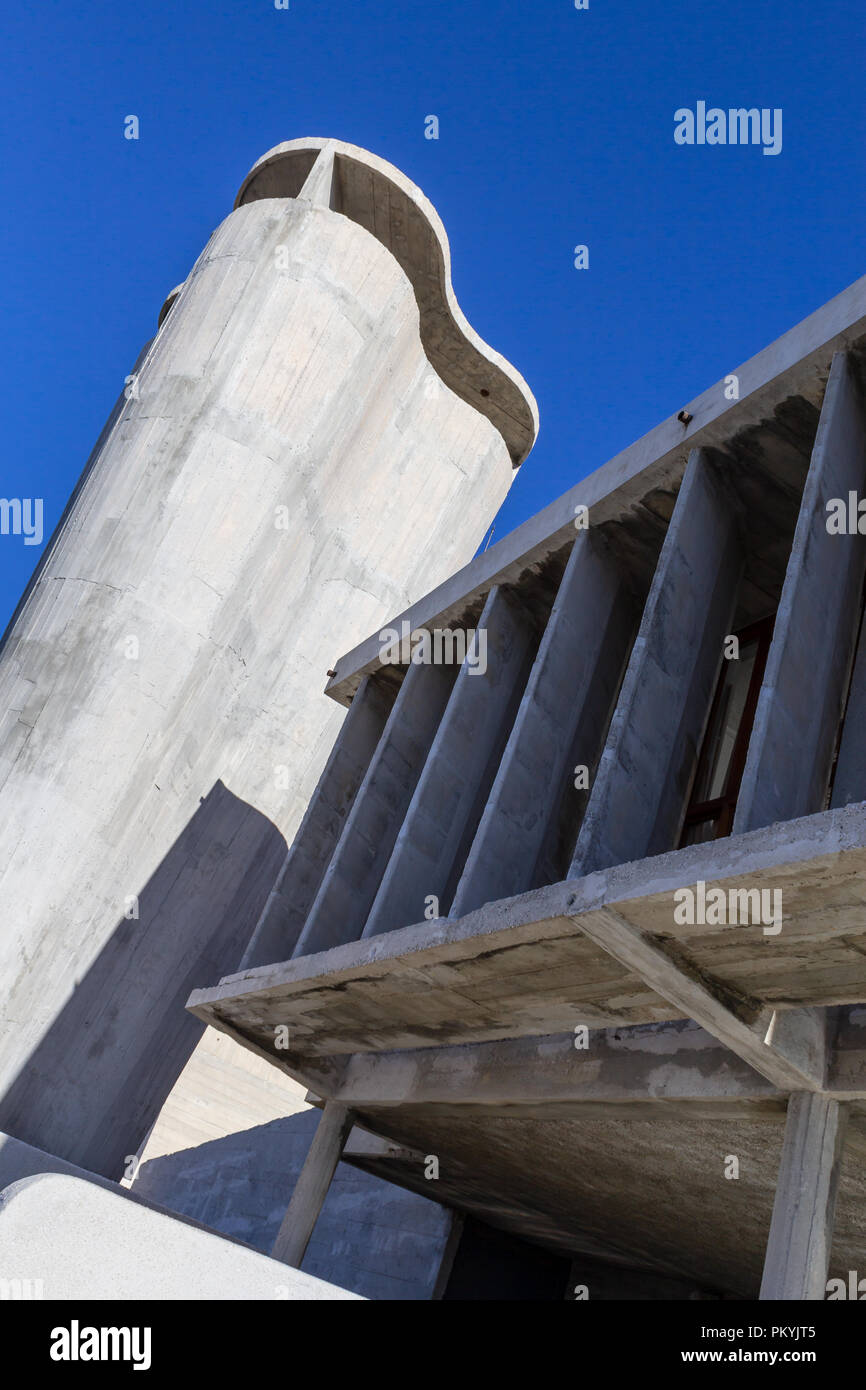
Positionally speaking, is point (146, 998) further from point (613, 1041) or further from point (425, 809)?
point (613, 1041)

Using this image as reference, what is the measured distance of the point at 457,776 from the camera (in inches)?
435

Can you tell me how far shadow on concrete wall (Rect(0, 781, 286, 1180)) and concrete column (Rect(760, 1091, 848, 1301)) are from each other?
11.9 metres

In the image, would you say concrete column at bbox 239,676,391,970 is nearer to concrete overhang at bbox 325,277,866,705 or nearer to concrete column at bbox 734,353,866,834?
concrete overhang at bbox 325,277,866,705

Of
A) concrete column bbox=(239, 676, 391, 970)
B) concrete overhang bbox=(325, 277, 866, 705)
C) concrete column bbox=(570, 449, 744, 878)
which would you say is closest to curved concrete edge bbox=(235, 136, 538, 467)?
concrete column bbox=(239, 676, 391, 970)

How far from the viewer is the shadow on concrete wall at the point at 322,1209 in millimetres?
15078

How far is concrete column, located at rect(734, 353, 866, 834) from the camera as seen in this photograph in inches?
268

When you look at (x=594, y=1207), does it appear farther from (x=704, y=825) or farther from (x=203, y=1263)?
(x=203, y=1263)

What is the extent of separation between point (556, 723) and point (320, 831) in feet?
15.1

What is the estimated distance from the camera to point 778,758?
685 cm

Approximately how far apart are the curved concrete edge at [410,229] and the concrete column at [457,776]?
457 inches

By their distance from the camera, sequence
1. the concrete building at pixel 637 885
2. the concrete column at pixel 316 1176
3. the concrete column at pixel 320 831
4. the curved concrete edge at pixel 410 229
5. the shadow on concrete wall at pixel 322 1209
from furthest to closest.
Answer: the curved concrete edge at pixel 410 229 < the shadow on concrete wall at pixel 322 1209 < the concrete column at pixel 320 831 < the concrete column at pixel 316 1176 < the concrete building at pixel 637 885

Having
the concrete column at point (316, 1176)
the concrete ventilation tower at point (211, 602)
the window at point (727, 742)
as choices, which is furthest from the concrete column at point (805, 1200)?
the concrete ventilation tower at point (211, 602)

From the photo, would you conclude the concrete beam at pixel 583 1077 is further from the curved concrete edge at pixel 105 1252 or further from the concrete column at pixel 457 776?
the curved concrete edge at pixel 105 1252
